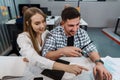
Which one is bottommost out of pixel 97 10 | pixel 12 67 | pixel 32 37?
pixel 12 67

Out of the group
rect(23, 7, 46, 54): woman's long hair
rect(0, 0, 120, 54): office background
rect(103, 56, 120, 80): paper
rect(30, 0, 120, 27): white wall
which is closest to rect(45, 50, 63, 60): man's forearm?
rect(23, 7, 46, 54): woman's long hair

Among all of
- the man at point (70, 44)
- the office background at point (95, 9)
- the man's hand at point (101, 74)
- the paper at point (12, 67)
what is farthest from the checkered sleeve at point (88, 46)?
the office background at point (95, 9)

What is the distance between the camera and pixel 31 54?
90 centimetres

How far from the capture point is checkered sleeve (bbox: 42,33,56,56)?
110 cm

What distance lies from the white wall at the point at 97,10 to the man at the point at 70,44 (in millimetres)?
3713

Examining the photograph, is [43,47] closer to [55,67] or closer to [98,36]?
[55,67]

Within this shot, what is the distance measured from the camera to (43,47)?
1.13 metres

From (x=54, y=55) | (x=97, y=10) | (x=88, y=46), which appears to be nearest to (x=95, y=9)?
(x=97, y=10)

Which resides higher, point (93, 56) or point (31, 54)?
point (31, 54)

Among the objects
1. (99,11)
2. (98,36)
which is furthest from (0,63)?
(99,11)

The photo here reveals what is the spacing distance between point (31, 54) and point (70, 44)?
1.53 ft

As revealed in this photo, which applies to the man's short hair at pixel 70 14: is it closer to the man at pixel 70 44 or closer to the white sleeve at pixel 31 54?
the man at pixel 70 44

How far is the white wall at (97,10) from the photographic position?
4.70 metres

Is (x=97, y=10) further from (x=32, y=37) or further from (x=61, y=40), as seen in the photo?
(x=32, y=37)
